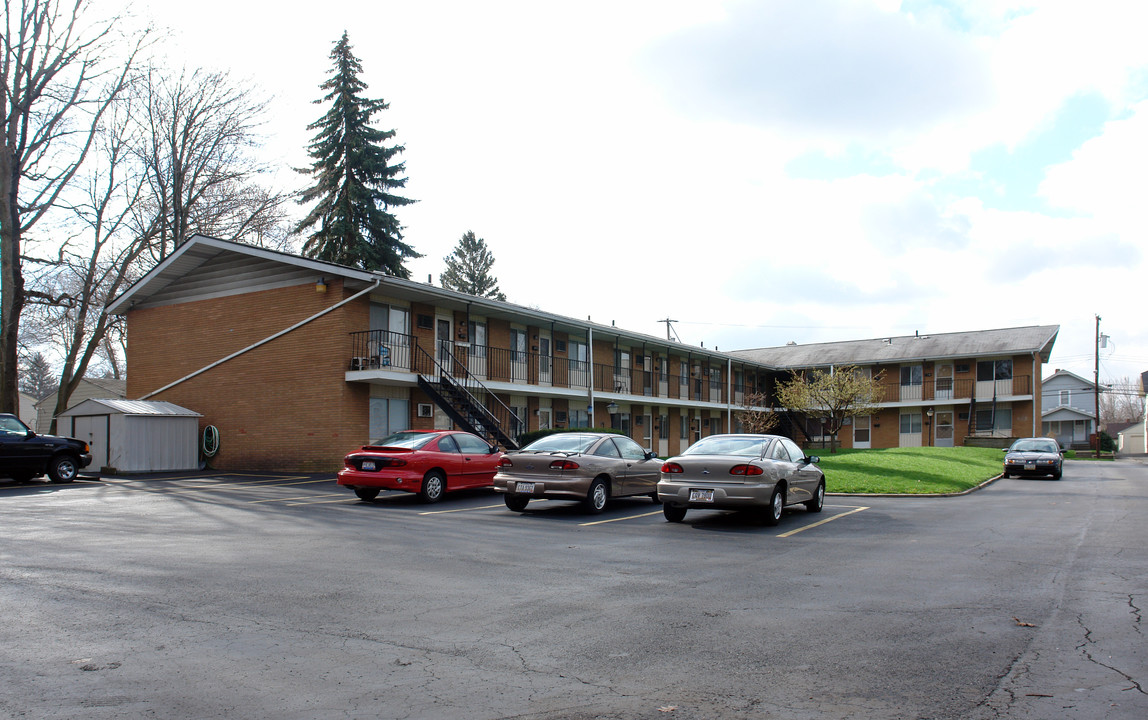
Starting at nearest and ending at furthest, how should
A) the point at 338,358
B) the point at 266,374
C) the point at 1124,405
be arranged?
the point at 338,358
the point at 266,374
the point at 1124,405

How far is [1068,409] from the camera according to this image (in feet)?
221

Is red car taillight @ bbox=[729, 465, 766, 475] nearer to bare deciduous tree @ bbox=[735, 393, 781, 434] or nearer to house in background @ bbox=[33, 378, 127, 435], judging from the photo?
bare deciduous tree @ bbox=[735, 393, 781, 434]

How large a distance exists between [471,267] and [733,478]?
54498mm

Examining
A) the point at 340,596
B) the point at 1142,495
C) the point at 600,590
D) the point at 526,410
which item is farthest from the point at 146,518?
the point at 1142,495

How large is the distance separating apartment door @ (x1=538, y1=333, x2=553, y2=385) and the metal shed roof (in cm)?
1157

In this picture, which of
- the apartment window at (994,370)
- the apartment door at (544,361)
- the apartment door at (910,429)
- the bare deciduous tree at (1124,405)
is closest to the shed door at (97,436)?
the apartment door at (544,361)

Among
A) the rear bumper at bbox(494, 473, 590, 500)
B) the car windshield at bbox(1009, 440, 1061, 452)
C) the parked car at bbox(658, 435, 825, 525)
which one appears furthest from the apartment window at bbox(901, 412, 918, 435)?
the rear bumper at bbox(494, 473, 590, 500)

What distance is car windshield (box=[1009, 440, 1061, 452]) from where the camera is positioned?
1023 inches

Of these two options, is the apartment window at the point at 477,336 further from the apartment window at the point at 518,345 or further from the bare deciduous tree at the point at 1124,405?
the bare deciduous tree at the point at 1124,405

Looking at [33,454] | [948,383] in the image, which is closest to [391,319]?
[33,454]

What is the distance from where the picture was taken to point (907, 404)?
4541 centimetres

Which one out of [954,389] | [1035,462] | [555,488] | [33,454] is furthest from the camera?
[954,389]

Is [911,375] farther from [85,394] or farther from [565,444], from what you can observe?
[85,394]

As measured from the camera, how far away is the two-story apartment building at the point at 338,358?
2261 centimetres
